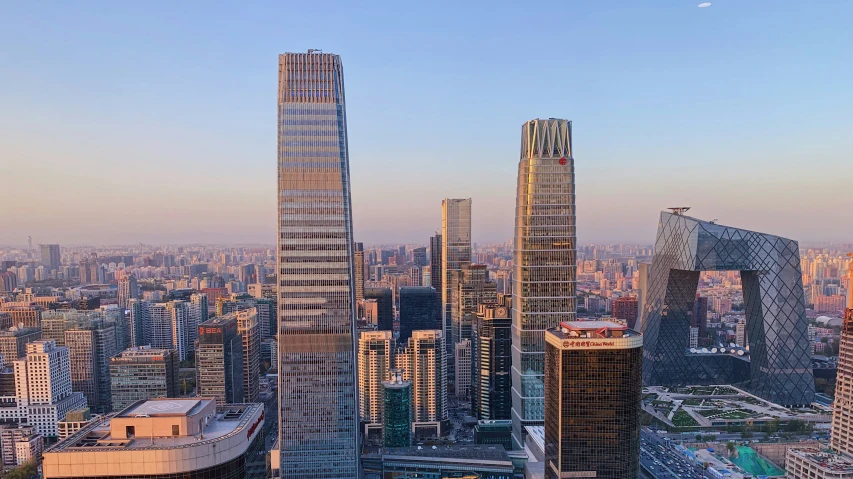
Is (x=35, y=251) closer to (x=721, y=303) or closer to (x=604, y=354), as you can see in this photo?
(x=604, y=354)

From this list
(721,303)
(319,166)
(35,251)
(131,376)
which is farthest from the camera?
(721,303)

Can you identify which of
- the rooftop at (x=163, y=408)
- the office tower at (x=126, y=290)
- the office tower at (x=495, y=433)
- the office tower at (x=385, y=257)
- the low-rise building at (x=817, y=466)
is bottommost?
the office tower at (x=495, y=433)

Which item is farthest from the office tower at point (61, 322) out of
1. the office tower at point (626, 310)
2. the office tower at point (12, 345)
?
the office tower at point (626, 310)

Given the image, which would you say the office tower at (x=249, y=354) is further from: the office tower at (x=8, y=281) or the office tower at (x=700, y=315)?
the office tower at (x=700, y=315)

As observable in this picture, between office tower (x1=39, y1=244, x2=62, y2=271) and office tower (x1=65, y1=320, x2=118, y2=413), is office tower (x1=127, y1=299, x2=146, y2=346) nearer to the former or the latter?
office tower (x1=39, y1=244, x2=62, y2=271)

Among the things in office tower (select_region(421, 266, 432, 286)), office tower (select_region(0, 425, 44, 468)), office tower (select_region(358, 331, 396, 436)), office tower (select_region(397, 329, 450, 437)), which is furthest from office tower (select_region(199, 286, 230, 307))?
office tower (select_region(397, 329, 450, 437))

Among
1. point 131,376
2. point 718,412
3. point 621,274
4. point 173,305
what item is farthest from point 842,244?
point 173,305
